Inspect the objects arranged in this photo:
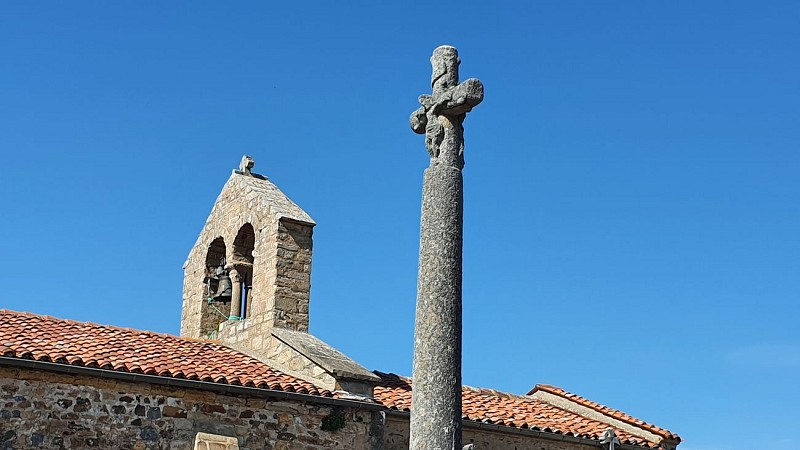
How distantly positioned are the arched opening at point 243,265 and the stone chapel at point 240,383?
0.07 ft

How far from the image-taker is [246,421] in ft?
42.9

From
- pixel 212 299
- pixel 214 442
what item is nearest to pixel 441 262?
pixel 214 442

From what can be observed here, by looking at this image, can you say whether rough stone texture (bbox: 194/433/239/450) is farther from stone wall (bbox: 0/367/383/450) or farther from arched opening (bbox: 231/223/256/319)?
arched opening (bbox: 231/223/256/319)

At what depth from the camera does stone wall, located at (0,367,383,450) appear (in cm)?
1195

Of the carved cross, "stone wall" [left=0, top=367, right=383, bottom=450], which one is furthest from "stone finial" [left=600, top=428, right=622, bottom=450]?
the carved cross

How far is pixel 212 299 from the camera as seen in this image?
55.6 ft

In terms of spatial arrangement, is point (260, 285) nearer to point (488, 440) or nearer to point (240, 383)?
point (240, 383)

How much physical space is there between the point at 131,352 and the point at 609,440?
6804 mm

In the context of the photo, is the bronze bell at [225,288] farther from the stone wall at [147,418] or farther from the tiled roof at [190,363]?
the stone wall at [147,418]

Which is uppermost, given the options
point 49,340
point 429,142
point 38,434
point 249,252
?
point 249,252

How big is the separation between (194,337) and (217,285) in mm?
837

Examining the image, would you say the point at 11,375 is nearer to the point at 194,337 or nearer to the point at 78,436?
the point at 78,436

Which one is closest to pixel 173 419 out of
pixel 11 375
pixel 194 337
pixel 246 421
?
pixel 246 421

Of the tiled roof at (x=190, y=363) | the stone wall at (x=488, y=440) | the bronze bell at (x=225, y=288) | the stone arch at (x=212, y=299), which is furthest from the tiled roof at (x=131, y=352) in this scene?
the stone arch at (x=212, y=299)
